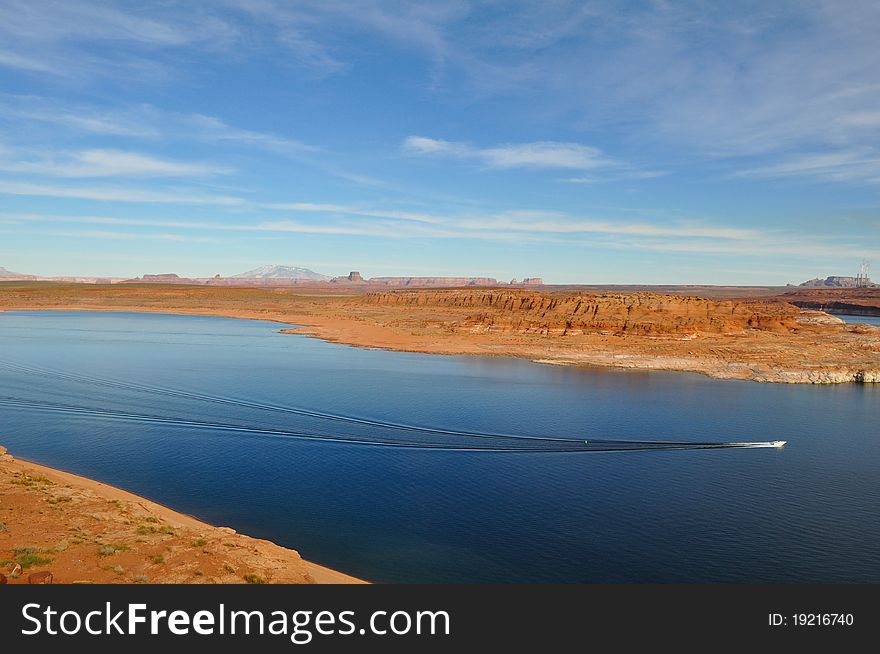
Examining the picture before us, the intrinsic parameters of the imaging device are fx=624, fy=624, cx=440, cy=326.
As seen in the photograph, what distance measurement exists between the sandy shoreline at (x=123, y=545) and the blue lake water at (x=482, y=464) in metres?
1.74

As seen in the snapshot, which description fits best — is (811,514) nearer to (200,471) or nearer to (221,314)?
(200,471)

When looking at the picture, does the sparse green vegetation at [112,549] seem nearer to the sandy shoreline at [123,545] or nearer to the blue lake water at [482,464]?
the sandy shoreline at [123,545]

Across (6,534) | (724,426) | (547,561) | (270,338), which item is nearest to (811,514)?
(547,561)

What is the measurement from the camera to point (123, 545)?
1814 cm

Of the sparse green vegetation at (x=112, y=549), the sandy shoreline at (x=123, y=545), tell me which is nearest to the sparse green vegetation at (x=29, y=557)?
the sandy shoreline at (x=123, y=545)

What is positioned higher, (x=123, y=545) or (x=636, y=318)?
(x=636, y=318)

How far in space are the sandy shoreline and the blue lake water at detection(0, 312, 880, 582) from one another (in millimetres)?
1735

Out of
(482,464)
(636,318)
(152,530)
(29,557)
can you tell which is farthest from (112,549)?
(636,318)

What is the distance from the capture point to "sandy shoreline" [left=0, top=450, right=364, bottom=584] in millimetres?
16625

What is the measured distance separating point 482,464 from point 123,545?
640 inches

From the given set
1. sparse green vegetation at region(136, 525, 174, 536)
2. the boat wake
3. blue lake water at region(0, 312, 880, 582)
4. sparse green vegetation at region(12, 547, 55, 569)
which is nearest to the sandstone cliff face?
blue lake water at region(0, 312, 880, 582)

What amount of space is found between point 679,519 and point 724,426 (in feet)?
56.7

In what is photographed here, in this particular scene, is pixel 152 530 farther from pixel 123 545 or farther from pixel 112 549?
pixel 112 549

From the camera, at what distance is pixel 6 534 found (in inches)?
723
